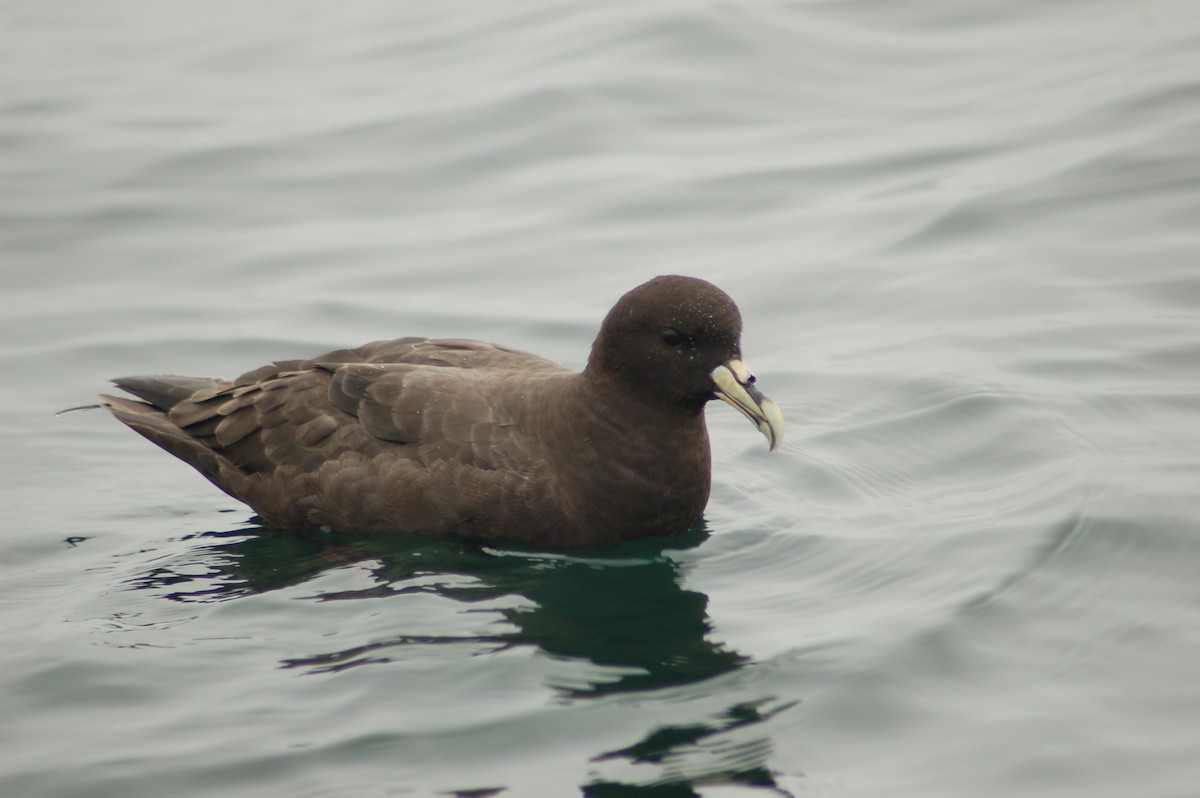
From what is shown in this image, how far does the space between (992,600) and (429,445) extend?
2.76 meters

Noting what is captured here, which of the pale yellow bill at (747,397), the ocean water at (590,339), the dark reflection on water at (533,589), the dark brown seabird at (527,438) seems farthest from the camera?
the dark brown seabird at (527,438)

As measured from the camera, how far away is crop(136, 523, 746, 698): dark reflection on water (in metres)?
6.29

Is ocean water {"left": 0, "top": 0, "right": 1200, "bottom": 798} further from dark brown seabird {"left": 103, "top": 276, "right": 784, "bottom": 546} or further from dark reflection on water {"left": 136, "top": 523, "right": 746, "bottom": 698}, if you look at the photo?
dark brown seabird {"left": 103, "top": 276, "right": 784, "bottom": 546}

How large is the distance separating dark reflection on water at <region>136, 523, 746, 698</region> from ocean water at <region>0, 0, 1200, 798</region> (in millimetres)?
27

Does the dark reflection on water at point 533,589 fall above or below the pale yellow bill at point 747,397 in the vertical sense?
below

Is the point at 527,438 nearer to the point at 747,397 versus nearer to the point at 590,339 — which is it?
the point at 747,397

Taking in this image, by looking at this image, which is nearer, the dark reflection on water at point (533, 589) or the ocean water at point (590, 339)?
the ocean water at point (590, 339)

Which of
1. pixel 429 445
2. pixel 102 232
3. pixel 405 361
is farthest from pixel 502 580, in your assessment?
pixel 102 232

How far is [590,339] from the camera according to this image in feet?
33.8

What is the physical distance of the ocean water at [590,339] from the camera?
5758 mm

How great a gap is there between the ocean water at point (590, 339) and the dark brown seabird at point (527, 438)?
206 mm

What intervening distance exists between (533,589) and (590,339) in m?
3.54

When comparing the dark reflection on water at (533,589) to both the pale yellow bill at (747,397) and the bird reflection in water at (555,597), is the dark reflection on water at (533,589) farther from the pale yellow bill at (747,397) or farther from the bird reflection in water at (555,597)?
the pale yellow bill at (747,397)

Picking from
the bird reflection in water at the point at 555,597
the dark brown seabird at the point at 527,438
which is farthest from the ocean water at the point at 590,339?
the dark brown seabird at the point at 527,438
